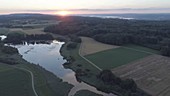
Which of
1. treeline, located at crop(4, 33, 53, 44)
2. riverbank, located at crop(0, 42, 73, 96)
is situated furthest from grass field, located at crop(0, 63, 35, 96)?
treeline, located at crop(4, 33, 53, 44)

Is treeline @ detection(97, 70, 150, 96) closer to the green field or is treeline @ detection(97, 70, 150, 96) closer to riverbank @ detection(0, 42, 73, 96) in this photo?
riverbank @ detection(0, 42, 73, 96)

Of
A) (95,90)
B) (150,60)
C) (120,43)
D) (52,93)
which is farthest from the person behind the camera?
(120,43)

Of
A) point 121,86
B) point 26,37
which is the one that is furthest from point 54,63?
point 26,37

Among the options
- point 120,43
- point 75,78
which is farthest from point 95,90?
point 120,43

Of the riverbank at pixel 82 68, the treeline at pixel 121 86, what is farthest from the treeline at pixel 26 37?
the treeline at pixel 121 86

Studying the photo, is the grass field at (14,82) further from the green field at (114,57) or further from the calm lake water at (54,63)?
the green field at (114,57)

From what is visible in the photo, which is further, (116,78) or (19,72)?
(19,72)

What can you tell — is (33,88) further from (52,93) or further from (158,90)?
(158,90)

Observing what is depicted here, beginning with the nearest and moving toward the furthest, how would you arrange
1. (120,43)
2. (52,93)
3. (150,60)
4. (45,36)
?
1. (52,93)
2. (150,60)
3. (120,43)
4. (45,36)
